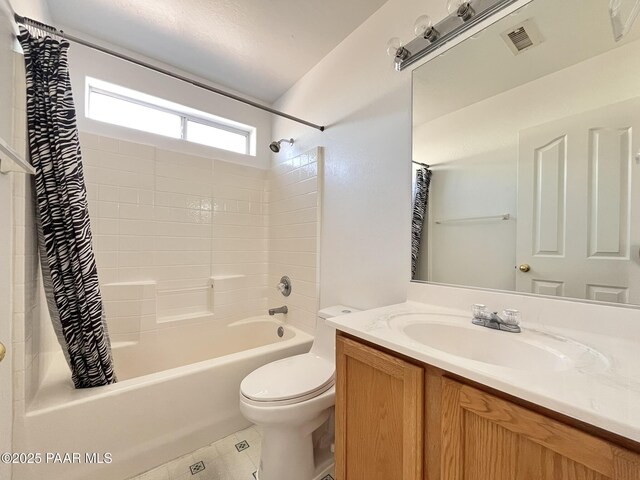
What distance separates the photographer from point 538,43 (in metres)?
0.97

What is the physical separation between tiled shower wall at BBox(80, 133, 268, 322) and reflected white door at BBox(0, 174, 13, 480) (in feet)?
2.67

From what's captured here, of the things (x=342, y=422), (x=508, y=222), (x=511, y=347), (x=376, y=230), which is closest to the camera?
(x=511, y=347)

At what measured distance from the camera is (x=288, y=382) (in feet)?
3.96

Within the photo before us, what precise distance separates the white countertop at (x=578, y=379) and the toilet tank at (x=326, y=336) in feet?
2.14

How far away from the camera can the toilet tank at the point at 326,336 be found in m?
1.46

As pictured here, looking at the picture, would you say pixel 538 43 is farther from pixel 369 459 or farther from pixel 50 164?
pixel 50 164

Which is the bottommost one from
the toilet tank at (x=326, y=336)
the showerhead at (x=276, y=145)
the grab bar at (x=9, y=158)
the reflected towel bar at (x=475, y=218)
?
the toilet tank at (x=326, y=336)

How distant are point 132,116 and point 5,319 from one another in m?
1.64

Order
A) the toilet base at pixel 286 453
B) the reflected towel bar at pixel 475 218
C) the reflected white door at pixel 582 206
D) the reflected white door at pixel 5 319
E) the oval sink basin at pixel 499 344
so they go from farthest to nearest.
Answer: the toilet base at pixel 286 453, the reflected towel bar at pixel 475 218, the reflected white door at pixel 5 319, the reflected white door at pixel 582 206, the oval sink basin at pixel 499 344

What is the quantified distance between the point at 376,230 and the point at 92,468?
68.0 inches

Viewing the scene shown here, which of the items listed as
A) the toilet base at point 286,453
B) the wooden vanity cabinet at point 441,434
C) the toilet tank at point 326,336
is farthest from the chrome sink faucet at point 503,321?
the toilet base at point 286,453

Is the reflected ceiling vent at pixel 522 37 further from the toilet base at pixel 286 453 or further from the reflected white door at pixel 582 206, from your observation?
the toilet base at pixel 286 453

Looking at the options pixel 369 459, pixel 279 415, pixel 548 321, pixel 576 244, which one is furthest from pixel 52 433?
pixel 576 244

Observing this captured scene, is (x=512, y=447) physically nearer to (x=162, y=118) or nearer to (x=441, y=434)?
(x=441, y=434)
